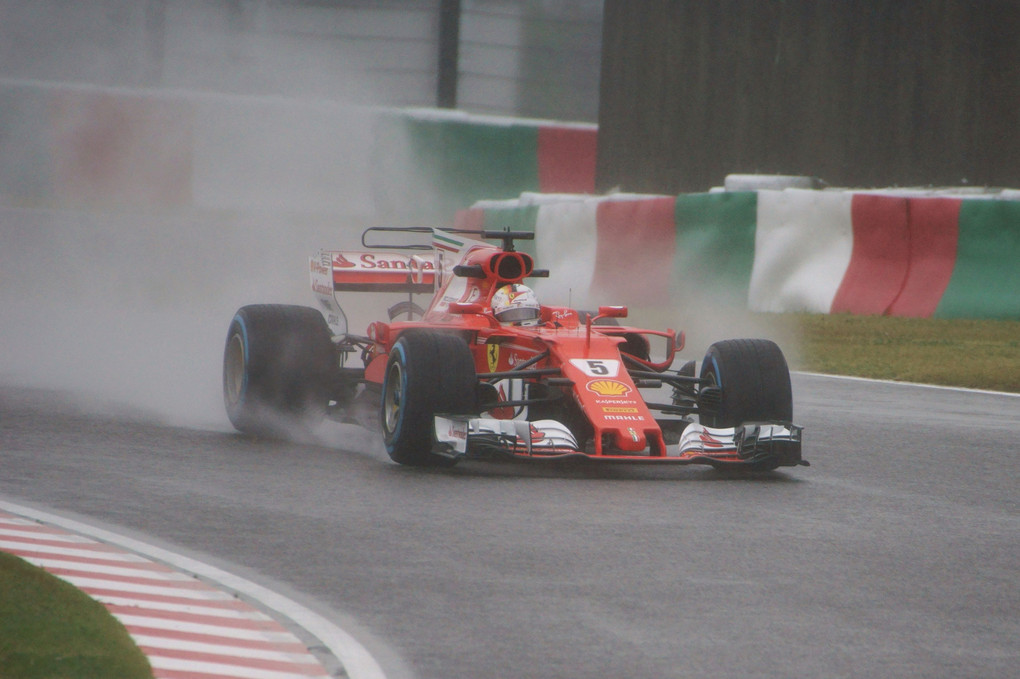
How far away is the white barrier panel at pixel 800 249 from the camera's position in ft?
51.3

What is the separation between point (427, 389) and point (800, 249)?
874cm

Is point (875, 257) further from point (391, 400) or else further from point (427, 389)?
point (427, 389)

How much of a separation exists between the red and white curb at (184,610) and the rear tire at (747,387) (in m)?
3.38

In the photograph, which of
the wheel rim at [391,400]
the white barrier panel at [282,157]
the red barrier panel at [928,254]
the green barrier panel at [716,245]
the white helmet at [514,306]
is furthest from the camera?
the white barrier panel at [282,157]

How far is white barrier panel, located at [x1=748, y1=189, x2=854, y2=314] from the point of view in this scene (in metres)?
15.6

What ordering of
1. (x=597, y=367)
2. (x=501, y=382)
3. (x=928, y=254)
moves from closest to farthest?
(x=597, y=367), (x=501, y=382), (x=928, y=254)

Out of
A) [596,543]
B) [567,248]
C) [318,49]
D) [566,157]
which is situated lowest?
[596,543]

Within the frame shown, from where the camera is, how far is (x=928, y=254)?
48.6 ft

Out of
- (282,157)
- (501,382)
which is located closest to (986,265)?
(501,382)

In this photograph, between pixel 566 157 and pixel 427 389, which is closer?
pixel 427 389

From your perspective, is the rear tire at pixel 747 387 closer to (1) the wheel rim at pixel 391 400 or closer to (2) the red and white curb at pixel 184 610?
(1) the wheel rim at pixel 391 400

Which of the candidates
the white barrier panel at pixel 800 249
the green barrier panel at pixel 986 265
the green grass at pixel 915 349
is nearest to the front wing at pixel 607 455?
the green grass at pixel 915 349

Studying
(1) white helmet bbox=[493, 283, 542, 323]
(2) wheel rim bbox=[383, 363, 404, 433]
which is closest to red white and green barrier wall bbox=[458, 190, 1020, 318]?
(1) white helmet bbox=[493, 283, 542, 323]

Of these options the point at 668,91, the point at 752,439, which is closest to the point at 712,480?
the point at 752,439
